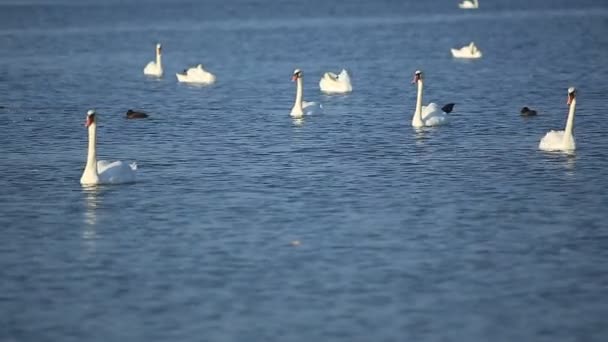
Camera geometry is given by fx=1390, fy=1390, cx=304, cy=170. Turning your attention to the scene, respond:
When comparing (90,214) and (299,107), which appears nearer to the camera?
(90,214)

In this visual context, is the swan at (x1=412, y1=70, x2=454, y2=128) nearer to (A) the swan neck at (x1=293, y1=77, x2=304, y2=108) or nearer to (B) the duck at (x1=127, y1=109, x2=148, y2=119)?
(A) the swan neck at (x1=293, y1=77, x2=304, y2=108)

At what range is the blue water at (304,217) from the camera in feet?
50.9

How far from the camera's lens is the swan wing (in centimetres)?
2427

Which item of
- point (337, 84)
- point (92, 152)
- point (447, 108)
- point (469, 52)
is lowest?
point (92, 152)

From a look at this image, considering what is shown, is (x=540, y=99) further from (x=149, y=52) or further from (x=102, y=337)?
(x=149, y=52)

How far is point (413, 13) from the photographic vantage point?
13675 cm

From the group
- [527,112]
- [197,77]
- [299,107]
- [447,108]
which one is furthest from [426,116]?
[197,77]

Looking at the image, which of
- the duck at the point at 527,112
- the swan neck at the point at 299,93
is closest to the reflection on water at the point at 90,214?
the swan neck at the point at 299,93

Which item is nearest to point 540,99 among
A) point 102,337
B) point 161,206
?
point 161,206

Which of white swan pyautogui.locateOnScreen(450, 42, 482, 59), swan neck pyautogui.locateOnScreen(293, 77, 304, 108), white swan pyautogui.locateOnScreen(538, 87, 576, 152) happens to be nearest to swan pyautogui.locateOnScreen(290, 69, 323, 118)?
swan neck pyautogui.locateOnScreen(293, 77, 304, 108)

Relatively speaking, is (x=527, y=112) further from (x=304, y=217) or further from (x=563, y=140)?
(x=304, y=217)

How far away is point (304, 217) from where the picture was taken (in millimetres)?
21547

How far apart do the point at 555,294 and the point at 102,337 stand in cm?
535

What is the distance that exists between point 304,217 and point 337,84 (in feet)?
73.6
